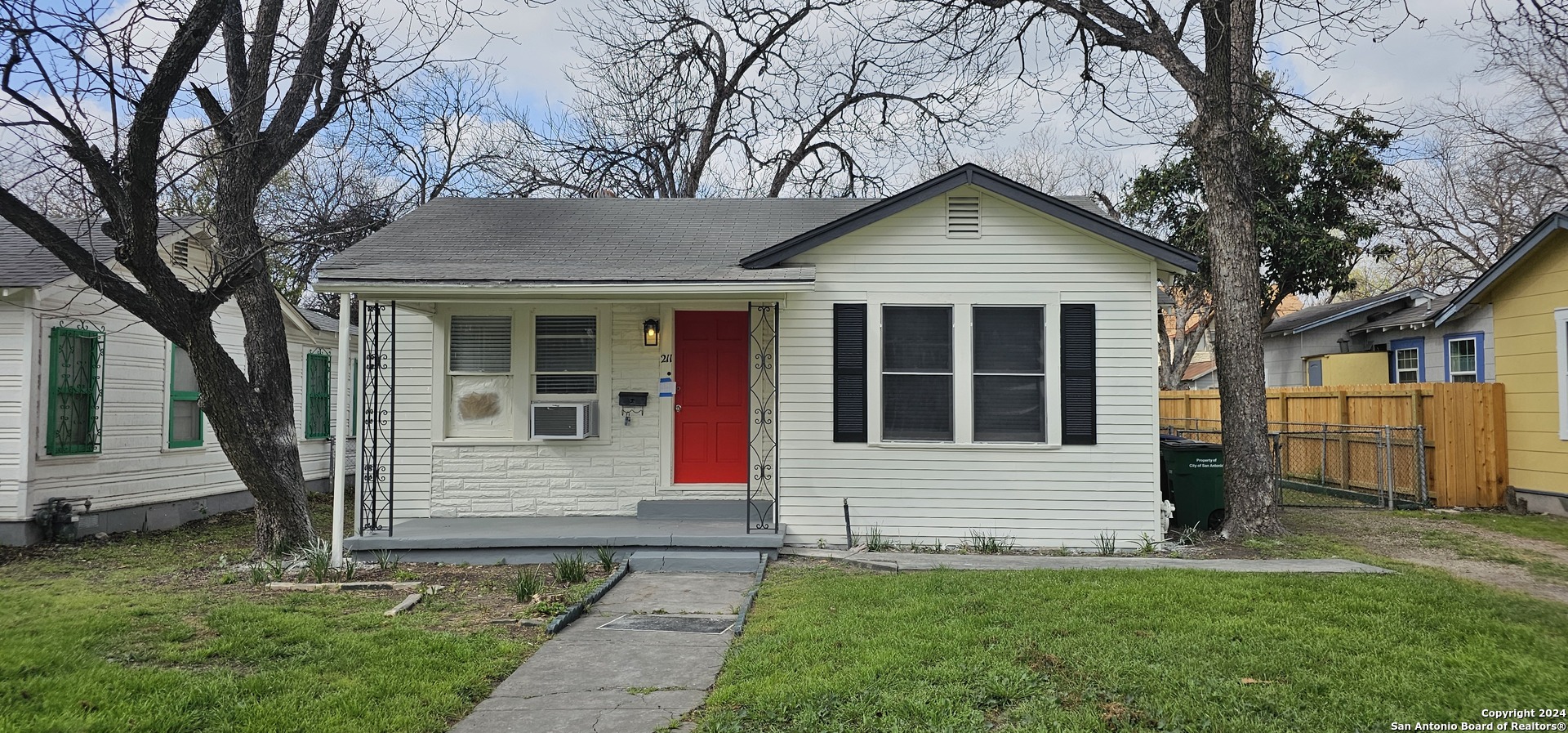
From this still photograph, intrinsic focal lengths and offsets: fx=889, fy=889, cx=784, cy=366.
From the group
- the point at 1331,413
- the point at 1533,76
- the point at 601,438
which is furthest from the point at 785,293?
the point at 1331,413

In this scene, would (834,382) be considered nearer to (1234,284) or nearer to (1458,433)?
(1234,284)

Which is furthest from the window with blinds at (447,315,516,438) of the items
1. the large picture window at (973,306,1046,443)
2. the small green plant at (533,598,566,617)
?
the large picture window at (973,306,1046,443)

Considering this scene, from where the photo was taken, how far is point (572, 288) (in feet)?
25.9

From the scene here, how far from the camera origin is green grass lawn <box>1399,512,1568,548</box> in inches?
Result: 374

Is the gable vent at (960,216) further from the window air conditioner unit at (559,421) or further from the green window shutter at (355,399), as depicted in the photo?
the green window shutter at (355,399)

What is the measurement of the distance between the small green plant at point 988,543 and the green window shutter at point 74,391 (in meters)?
9.92

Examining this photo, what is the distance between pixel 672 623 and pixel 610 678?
123 cm

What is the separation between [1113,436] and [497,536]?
5935 millimetres

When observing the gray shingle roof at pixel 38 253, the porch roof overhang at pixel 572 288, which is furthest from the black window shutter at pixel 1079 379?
the gray shingle roof at pixel 38 253

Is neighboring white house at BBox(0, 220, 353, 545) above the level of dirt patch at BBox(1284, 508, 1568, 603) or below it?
above

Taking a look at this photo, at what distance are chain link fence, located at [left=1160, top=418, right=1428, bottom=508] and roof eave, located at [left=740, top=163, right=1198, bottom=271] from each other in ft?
12.7

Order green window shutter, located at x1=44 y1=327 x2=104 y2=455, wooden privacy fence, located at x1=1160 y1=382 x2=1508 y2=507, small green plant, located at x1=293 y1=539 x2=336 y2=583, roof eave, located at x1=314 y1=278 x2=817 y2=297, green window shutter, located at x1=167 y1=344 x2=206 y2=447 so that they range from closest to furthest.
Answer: small green plant, located at x1=293 y1=539 x2=336 y2=583, roof eave, located at x1=314 y1=278 x2=817 y2=297, green window shutter, located at x1=44 y1=327 x2=104 y2=455, wooden privacy fence, located at x1=1160 y1=382 x2=1508 y2=507, green window shutter, located at x1=167 y1=344 x2=206 y2=447

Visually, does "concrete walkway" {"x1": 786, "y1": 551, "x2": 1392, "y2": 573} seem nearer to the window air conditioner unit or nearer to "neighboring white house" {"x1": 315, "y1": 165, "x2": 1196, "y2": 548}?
"neighboring white house" {"x1": 315, "y1": 165, "x2": 1196, "y2": 548}

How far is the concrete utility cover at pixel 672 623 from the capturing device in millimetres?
5871
